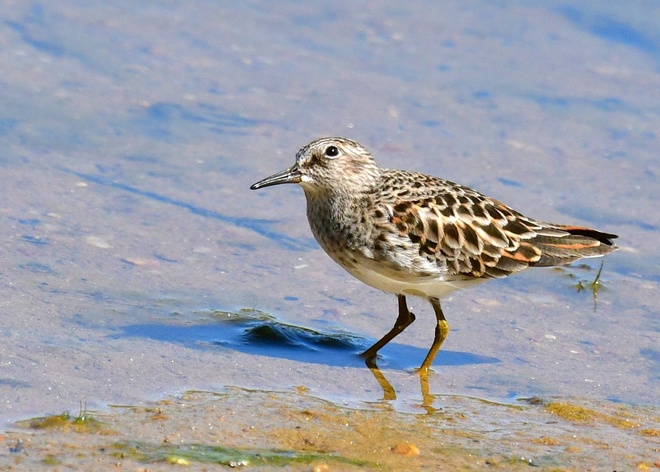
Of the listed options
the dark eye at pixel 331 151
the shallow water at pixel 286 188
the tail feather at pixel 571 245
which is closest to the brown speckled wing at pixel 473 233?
the tail feather at pixel 571 245

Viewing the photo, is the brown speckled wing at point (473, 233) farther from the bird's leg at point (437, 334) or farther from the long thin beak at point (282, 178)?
the long thin beak at point (282, 178)

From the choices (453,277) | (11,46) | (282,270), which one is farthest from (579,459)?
(11,46)

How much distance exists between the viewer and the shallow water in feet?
23.7

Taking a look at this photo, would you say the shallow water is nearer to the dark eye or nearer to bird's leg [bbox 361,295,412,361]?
bird's leg [bbox 361,295,412,361]

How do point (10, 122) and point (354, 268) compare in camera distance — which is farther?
point (10, 122)

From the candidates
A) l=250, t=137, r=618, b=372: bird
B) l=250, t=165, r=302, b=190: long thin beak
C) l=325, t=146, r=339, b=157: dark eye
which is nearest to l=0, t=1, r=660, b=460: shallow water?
l=250, t=137, r=618, b=372: bird

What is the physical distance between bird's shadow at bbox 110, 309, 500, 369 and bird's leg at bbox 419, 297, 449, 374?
0.10 meters

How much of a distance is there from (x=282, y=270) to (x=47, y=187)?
2245mm

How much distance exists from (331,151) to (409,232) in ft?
2.64

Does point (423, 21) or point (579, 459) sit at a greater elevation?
point (423, 21)

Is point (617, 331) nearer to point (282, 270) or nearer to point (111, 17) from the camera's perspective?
point (282, 270)

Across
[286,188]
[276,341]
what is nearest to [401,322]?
[276,341]

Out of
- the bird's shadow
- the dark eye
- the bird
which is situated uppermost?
the dark eye

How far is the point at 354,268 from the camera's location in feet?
24.2
